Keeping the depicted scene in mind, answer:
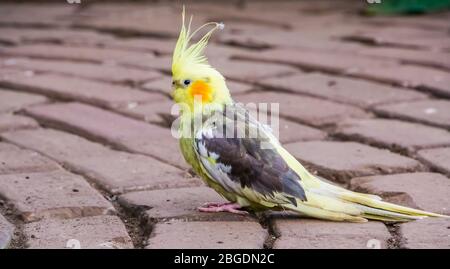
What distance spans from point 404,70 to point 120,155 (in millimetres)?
1833

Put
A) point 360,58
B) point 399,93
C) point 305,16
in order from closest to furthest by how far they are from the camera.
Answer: point 399,93
point 360,58
point 305,16

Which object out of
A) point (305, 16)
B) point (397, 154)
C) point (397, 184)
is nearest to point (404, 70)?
point (397, 154)

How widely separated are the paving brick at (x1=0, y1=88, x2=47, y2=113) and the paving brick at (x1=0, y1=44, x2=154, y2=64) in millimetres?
800

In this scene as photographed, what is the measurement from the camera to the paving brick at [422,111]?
361 centimetres

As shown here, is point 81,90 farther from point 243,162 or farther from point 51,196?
point 243,162

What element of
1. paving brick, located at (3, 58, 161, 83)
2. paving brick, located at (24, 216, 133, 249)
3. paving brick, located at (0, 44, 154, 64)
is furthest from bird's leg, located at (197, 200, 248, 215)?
paving brick, located at (0, 44, 154, 64)

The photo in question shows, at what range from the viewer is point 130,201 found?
8.89ft

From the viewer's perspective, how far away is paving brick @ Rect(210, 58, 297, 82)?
14.5 ft

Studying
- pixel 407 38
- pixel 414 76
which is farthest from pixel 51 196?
pixel 407 38

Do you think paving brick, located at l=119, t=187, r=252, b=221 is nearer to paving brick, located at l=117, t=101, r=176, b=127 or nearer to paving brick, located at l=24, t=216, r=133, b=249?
paving brick, located at l=24, t=216, r=133, b=249

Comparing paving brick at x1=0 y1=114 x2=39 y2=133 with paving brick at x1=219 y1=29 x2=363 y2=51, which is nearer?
paving brick at x1=0 y1=114 x2=39 y2=133

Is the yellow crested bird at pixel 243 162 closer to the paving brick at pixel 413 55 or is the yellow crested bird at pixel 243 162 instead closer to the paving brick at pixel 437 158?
the paving brick at pixel 437 158

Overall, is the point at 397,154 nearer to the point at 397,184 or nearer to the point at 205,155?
the point at 397,184
